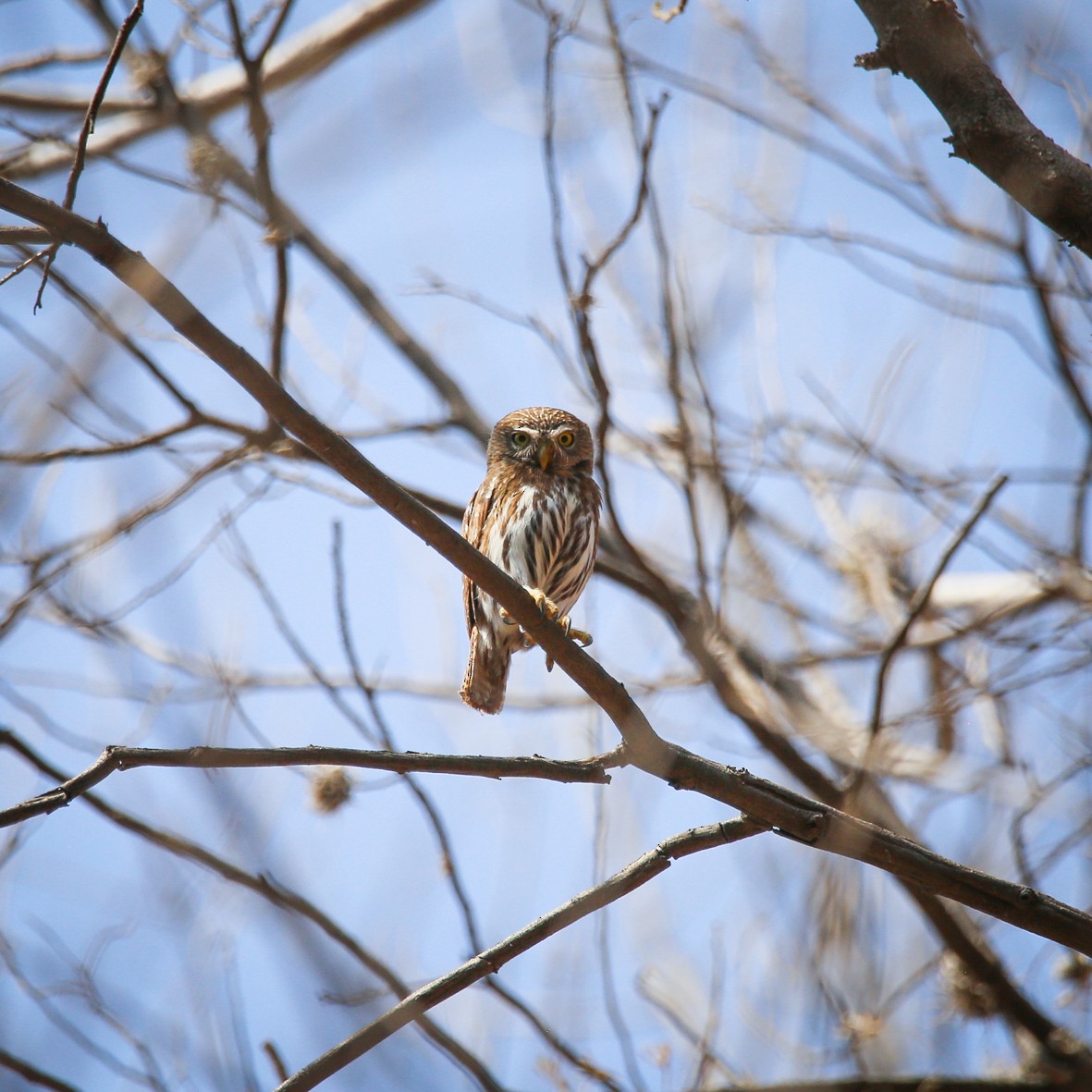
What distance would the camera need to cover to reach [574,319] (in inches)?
164

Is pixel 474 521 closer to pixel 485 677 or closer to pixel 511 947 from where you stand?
pixel 485 677

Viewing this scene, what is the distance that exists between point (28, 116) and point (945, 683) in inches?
267

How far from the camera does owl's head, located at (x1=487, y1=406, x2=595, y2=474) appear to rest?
5789 millimetres

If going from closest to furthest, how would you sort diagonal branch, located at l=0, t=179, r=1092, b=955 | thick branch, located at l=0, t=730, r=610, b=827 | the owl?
thick branch, located at l=0, t=730, r=610, b=827 < diagonal branch, located at l=0, t=179, r=1092, b=955 < the owl

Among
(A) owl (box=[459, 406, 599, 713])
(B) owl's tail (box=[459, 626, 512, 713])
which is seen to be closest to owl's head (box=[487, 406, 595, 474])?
(A) owl (box=[459, 406, 599, 713])

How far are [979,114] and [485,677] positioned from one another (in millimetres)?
3398

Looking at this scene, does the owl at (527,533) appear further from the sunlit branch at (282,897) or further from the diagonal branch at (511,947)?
the diagonal branch at (511,947)

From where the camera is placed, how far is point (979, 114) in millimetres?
2812

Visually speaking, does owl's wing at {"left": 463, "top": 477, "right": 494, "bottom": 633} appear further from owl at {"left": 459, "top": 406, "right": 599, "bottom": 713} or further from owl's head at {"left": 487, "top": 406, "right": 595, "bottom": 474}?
owl's head at {"left": 487, "top": 406, "right": 595, "bottom": 474}

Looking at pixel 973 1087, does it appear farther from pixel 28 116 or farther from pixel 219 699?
pixel 28 116

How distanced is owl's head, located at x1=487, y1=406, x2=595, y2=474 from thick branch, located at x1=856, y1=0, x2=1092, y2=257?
298 centimetres

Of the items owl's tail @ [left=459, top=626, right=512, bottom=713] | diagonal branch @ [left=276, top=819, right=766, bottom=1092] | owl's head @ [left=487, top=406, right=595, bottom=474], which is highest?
owl's head @ [left=487, top=406, right=595, bottom=474]

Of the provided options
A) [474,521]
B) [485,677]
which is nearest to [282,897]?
[485,677]

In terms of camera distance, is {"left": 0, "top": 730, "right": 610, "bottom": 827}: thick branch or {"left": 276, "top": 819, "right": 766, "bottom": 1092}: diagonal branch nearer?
{"left": 0, "top": 730, "right": 610, "bottom": 827}: thick branch
